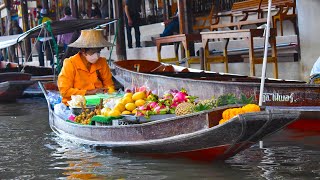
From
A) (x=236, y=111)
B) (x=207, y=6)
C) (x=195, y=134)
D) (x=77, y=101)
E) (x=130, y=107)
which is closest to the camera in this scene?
(x=236, y=111)

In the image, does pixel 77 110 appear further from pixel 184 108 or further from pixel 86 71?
pixel 184 108

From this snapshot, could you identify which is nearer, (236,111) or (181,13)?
(236,111)

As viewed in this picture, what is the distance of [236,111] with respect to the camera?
7.32m

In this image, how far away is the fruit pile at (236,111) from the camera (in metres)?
7.29

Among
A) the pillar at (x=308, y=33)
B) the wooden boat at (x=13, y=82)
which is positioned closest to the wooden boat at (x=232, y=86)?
the pillar at (x=308, y=33)

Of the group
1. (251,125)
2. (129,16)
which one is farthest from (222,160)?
(129,16)

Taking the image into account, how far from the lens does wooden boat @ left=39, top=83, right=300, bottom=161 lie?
7207 millimetres

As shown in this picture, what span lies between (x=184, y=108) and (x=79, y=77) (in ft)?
9.68

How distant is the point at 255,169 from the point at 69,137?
10.3 feet

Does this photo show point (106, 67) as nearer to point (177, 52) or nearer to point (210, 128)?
point (210, 128)

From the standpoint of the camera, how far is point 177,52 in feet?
51.7

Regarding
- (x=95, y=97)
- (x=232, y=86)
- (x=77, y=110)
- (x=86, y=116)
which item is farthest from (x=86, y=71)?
(x=232, y=86)

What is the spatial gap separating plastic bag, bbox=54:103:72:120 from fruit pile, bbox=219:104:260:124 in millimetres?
3538

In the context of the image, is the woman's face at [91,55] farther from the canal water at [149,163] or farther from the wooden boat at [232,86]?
the canal water at [149,163]
